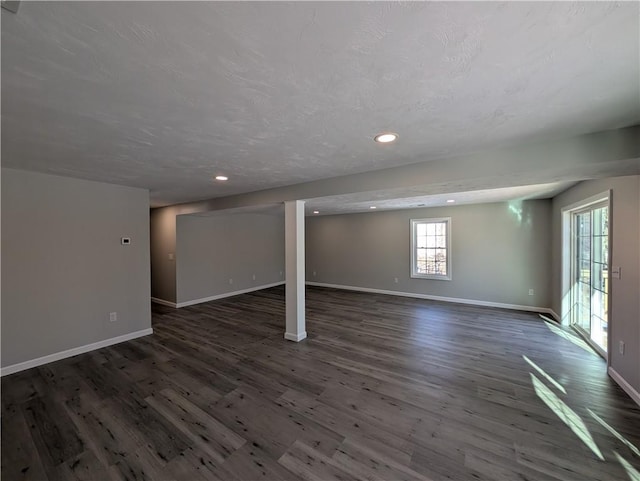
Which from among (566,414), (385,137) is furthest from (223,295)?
Result: (566,414)

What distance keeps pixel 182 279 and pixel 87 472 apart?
4457 mm

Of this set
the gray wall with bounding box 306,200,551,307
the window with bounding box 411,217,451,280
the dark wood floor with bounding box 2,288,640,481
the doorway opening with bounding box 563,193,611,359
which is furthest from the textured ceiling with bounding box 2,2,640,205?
the window with bounding box 411,217,451,280

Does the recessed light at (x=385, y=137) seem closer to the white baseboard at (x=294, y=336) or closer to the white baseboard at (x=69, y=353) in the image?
the white baseboard at (x=294, y=336)

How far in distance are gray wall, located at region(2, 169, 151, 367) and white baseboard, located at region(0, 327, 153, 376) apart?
49 millimetres

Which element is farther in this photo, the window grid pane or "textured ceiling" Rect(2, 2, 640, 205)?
the window grid pane

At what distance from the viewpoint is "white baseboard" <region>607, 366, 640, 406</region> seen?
2350mm

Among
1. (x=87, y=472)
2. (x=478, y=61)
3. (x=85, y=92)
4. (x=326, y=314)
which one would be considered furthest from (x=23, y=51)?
(x=326, y=314)

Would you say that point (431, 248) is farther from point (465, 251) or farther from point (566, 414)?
point (566, 414)

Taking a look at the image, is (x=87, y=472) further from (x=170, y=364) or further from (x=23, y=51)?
(x=23, y=51)

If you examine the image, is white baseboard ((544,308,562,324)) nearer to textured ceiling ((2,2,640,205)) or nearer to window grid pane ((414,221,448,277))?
window grid pane ((414,221,448,277))

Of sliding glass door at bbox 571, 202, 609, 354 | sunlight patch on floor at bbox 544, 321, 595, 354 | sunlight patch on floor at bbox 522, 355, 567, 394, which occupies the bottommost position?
sunlight patch on floor at bbox 522, 355, 567, 394

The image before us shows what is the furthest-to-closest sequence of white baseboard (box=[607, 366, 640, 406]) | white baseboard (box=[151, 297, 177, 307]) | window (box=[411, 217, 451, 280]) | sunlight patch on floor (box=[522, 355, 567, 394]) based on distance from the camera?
window (box=[411, 217, 451, 280])
white baseboard (box=[151, 297, 177, 307])
sunlight patch on floor (box=[522, 355, 567, 394])
white baseboard (box=[607, 366, 640, 406])

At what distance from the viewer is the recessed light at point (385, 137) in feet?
6.58

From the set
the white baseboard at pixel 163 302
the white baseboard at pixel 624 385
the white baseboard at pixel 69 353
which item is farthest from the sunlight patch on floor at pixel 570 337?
the white baseboard at pixel 163 302
